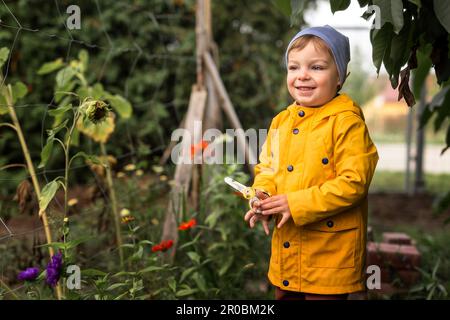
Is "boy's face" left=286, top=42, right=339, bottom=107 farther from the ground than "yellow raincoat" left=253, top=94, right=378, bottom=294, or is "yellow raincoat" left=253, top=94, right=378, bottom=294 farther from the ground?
"boy's face" left=286, top=42, right=339, bottom=107

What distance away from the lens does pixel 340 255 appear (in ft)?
4.96

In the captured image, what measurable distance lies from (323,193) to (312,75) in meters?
0.34

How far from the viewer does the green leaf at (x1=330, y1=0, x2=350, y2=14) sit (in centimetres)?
155

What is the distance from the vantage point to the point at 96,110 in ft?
5.60

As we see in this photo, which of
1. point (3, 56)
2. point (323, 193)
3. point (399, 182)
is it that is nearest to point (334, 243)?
point (323, 193)

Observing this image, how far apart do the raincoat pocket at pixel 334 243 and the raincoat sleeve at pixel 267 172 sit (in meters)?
0.18

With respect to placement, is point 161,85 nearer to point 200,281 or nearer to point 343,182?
point 200,281

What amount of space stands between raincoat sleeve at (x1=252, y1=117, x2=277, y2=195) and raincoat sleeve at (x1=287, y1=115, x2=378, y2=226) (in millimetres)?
127

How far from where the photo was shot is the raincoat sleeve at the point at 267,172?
5.24ft

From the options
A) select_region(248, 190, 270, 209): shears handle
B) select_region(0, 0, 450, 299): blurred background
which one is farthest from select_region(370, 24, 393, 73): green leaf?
select_region(0, 0, 450, 299): blurred background

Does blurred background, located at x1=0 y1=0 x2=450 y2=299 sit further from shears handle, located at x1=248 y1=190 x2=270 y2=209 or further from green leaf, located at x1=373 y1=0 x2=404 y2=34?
green leaf, located at x1=373 y1=0 x2=404 y2=34
